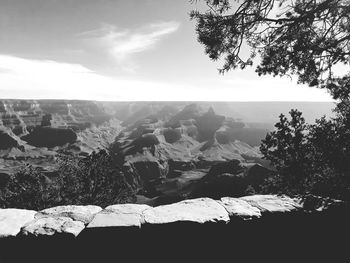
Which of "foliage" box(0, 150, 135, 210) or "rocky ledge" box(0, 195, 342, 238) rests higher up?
"rocky ledge" box(0, 195, 342, 238)

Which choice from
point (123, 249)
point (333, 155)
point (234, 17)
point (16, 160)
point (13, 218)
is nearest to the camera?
point (123, 249)

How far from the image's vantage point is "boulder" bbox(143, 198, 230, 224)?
411 centimetres

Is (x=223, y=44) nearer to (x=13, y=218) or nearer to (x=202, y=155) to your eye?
(x=13, y=218)

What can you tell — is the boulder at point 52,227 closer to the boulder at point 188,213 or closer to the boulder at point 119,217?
the boulder at point 119,217

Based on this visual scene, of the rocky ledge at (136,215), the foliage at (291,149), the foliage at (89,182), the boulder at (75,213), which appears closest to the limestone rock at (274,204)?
the rocky ledge at (136,215)

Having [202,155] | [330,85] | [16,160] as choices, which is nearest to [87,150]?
[16,160]

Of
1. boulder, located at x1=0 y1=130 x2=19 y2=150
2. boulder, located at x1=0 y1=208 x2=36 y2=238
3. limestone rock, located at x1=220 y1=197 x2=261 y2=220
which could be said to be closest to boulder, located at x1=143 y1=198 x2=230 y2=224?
limestone rock, located at x1=220 y1=197 x2=261 y2=220

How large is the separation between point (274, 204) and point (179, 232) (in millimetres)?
1836

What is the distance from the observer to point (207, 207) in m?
4.70

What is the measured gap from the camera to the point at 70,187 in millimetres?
26016

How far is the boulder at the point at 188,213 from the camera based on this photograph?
4105mm

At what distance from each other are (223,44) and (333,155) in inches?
149

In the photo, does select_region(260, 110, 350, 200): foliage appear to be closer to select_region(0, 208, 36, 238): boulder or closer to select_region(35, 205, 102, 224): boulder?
select_region(35, 205, 102, 224): boulder

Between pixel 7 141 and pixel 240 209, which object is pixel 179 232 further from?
pixel 7 141
